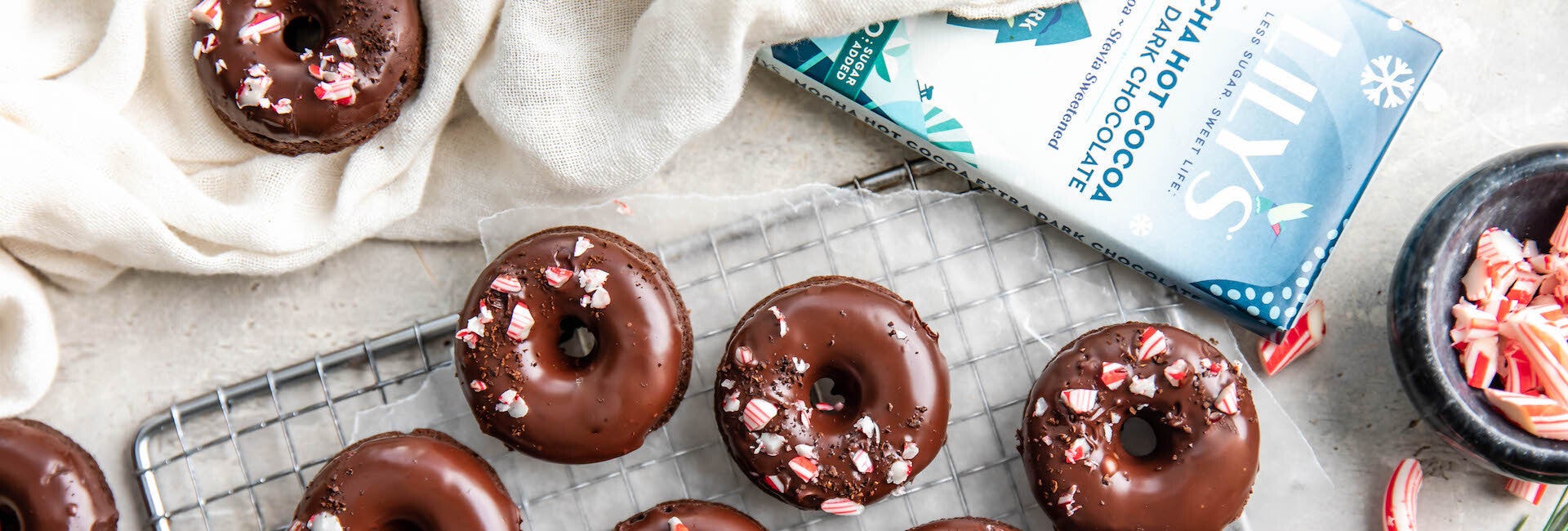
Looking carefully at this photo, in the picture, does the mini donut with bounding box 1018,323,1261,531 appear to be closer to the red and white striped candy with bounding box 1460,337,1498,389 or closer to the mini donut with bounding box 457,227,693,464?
the red and white striped candy with bounding box 1460,337,1498,389

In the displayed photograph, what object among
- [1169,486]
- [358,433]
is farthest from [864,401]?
[358,433]

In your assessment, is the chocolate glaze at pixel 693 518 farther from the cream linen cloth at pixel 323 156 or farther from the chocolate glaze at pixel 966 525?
the cream linen cloth at pixel 323 156

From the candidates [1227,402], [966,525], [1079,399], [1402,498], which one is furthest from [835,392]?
[1402,498]

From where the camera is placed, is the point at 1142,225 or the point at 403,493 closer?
the point at 403,493

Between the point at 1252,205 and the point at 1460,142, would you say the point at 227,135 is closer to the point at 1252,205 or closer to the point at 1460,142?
the point at 1252,205

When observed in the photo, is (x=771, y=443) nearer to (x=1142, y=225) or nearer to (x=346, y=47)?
(x=1142, y=225)

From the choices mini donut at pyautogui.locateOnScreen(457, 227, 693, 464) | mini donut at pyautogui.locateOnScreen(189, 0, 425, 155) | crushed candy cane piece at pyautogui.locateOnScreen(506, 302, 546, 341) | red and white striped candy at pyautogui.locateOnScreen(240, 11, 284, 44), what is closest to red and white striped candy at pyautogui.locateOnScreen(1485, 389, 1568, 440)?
mini donut at pyautogui.locateOnScreen(457, 227, 693, 464)
